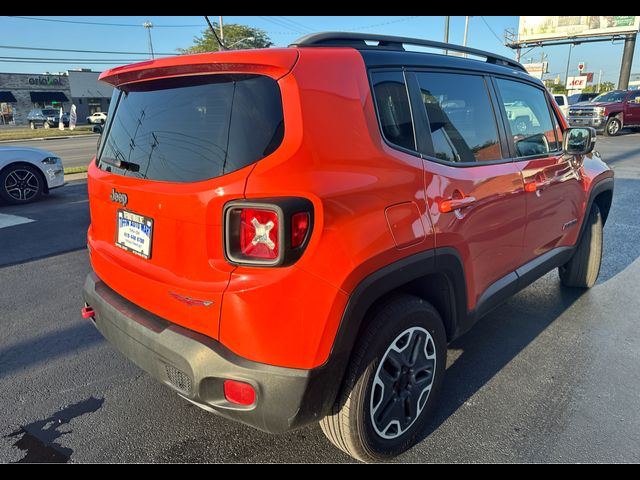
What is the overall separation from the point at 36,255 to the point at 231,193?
4.51 metres

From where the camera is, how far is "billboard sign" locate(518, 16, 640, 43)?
113ft

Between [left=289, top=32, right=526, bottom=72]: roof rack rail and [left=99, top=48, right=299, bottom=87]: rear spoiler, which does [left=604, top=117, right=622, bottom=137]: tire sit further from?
[left=99, top=48, right=299, bottom=87]: rear spoiler

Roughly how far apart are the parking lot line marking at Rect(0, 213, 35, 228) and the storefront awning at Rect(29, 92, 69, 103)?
55.2 metres

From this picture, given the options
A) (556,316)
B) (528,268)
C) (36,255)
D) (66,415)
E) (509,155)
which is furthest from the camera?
(36,255)

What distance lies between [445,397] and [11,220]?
6.71 meters

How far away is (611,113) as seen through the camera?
20.9 metres

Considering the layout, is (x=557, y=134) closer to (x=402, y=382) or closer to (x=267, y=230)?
(x=402, y=382)

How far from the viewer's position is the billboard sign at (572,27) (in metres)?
34.4

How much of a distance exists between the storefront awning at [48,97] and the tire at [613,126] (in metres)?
56.0

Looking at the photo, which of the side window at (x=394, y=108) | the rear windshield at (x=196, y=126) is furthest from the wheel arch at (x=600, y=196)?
the rear windshield at (x=196, y=126)

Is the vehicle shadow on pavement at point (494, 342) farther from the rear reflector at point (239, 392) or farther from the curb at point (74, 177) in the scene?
the curb at point (74, 177)

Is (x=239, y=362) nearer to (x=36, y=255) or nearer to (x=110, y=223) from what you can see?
(x=110, y=223)

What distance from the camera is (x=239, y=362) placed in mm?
1763

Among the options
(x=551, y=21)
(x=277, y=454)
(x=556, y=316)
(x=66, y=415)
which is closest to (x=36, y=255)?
(x=66, y=415)
